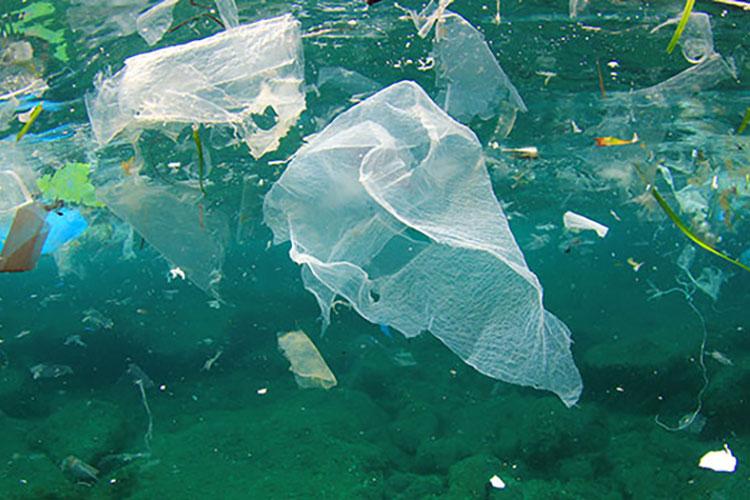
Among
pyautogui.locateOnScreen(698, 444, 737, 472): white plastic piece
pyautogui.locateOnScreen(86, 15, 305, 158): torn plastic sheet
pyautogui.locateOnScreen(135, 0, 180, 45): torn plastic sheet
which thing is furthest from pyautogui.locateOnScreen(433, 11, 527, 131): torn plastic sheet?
pyautogui.locateOnScreen(698, 444, 737, 472): white plastic piece

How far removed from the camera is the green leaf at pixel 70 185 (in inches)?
299

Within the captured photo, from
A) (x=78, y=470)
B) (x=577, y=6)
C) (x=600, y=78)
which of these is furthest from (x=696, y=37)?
(x=78, y=470)

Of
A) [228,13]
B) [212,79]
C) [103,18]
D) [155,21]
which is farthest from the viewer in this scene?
[103,18]

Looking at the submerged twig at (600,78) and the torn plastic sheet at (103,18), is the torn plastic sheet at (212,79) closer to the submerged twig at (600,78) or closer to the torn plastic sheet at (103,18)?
the torn plastic sheet at (103,18)

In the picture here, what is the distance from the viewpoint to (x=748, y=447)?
22.1 ft

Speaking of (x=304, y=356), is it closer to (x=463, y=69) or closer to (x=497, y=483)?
(x=497, y=483)

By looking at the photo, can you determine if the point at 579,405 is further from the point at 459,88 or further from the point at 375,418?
the point at 459,88

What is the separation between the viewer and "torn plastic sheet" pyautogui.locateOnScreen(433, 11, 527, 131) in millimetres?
4488

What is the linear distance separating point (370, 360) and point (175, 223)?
25.5ft

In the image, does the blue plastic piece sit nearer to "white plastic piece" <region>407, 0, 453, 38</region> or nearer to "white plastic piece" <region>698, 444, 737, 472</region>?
"white plastic piece" <region>407, 0, 453, 38</region>

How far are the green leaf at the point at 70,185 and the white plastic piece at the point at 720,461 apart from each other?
7325mm

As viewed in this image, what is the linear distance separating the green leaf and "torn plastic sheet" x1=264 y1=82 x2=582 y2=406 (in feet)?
13.3

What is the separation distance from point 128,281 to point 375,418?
52156mm

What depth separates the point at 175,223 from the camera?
4.69 meters
